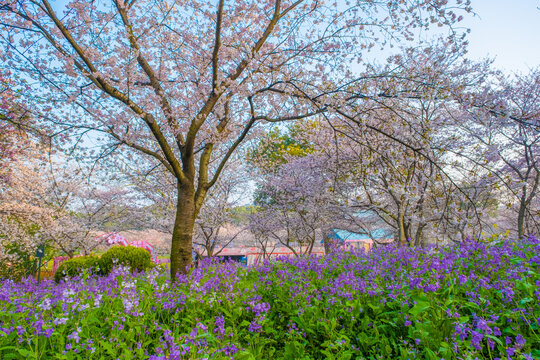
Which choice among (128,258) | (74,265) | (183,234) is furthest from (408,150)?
(74,265)

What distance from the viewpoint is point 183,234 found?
18.5 feet

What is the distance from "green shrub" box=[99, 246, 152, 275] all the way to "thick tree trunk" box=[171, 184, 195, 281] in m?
6.56

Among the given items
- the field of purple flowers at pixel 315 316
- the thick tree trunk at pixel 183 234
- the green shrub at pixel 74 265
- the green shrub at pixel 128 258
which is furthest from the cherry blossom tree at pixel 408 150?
the green shrub at pixel 74 265

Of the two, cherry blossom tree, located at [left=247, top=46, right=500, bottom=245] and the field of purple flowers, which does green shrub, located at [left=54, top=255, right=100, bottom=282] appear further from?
cherry blossom tree, located at [left=247, top=46, right=500, bottom=245]

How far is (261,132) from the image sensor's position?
996cm

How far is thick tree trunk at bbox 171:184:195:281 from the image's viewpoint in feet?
18.3

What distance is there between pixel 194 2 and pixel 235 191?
10.5 meters

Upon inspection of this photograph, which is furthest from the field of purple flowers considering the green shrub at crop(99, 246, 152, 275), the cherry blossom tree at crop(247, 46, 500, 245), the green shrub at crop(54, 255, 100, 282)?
the green shrub at crop(99, 246, 152, 275)

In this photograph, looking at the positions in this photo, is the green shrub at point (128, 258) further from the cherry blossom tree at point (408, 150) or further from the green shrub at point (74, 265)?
the cherry blossom tree at point (408, 150)

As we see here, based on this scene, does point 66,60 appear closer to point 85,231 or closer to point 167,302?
point 167,302

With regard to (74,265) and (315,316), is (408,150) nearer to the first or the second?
(315,316)

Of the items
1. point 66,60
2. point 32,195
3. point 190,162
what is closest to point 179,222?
point 190,162

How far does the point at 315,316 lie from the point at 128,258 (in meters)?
10.3

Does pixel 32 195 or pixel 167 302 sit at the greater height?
pixel 32 195
